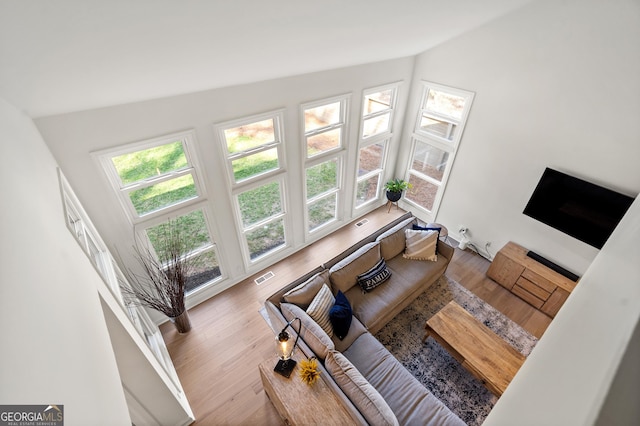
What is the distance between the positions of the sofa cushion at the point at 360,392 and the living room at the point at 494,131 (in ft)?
4.69

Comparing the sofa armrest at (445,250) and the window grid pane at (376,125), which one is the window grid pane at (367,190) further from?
the sofa armrest at (445,250)

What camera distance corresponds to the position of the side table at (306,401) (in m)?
2.31

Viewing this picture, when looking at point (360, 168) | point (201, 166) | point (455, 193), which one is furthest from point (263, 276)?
point (455, 193)

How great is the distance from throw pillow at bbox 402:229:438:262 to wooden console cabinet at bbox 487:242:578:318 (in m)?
1.06

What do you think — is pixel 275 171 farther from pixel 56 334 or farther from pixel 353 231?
pixel 56 334

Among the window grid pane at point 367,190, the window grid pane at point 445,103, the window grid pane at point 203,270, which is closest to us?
the window grid pane at point 203,270

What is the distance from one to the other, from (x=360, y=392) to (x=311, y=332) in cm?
68

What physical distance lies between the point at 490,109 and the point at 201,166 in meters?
4.04

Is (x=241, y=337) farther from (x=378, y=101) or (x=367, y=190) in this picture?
(x=378, y=101)

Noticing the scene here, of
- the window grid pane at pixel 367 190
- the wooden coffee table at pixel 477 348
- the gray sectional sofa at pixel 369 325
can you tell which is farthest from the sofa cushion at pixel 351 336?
the window grid pane at pixel 367 190

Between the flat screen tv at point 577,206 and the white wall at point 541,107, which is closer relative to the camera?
the white wall at point 541,107

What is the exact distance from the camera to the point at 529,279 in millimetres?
4113

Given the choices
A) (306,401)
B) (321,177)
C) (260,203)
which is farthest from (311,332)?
(321,177)

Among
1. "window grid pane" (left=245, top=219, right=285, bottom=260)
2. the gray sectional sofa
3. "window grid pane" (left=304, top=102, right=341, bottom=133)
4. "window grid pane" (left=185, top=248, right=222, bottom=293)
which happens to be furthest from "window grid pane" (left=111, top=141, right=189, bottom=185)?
the gray sectional sofa
